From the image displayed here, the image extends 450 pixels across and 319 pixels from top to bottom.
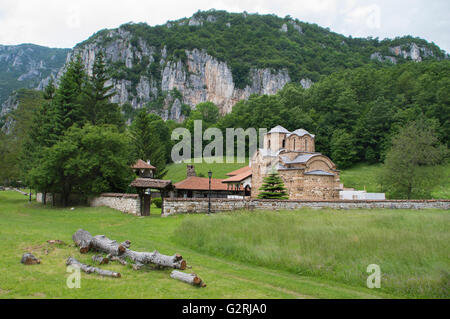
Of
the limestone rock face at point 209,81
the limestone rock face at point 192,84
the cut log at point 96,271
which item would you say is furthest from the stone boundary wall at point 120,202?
the limestone rock face at point 209,81

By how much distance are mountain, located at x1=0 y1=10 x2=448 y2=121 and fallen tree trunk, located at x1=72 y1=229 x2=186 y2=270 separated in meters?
115

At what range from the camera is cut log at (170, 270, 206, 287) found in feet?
23.6

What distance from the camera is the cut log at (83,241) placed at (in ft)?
32.5

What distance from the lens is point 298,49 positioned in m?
151

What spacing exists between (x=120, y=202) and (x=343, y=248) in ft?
56.8

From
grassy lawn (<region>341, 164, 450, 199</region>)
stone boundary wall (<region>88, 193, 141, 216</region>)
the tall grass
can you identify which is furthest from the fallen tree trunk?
grassy lawn (<region>341, 164, 450, 199</region>)

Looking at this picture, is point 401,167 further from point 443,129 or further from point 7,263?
point 7,263

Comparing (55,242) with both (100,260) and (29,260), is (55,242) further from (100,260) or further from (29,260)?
(100,260)

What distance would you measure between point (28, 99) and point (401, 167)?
152 ft

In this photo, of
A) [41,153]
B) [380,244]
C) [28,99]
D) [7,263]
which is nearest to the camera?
[7,263]

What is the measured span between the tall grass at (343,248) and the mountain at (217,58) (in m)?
113

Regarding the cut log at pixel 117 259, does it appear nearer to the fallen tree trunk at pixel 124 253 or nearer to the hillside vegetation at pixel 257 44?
the fallen tree trunk at pixel 124 253

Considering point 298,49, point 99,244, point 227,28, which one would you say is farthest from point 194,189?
point 227,28
